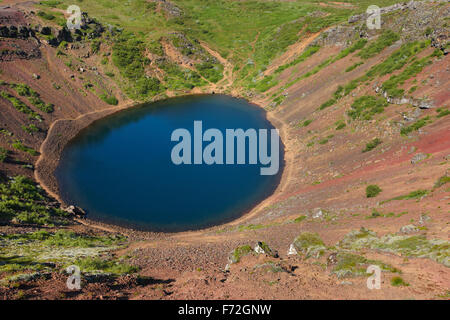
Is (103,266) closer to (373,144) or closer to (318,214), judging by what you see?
(318,214)

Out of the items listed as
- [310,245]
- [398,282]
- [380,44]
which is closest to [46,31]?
[380,44]

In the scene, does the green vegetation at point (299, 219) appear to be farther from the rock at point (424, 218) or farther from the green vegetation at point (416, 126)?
the green vegetation at point (416, 126)

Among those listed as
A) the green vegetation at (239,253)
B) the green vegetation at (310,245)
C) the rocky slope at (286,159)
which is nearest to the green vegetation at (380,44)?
the rocky slope at (286,159)

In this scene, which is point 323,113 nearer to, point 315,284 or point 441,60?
point 441,60

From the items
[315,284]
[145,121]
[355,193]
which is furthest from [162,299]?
[145,121]

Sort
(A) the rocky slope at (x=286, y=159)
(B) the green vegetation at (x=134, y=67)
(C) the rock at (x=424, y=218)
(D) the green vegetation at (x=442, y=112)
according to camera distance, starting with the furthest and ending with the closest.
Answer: (B) the green vegetation at (x=134, y=67) < (D) the green vegetation at (x=442, y=112) < (C) the rock at (x=424, y=218) < (A) the rocky slope at (x=286, y=159)

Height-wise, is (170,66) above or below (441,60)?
above

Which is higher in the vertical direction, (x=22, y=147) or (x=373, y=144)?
(x=22, y=147)
